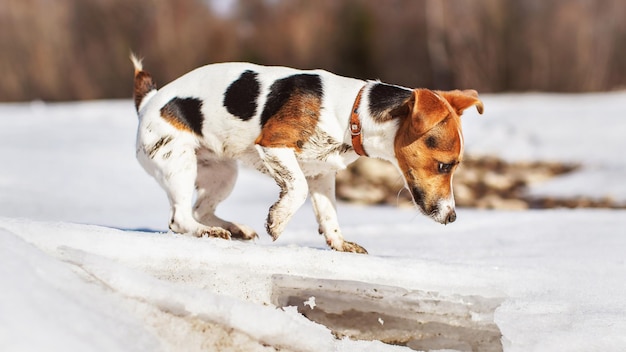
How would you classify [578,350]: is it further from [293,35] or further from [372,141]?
[293,35]

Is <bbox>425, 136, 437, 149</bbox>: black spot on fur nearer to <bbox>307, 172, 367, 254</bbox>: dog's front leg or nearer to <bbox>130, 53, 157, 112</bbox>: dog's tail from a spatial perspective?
<bbox>307, 172, 367, 254</bbox>: dog's front leg

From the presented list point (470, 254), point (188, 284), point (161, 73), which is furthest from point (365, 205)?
point (161, 73)

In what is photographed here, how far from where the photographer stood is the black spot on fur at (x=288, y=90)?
12.8ft

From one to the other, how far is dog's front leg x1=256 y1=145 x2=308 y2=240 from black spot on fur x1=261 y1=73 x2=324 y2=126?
0.22m

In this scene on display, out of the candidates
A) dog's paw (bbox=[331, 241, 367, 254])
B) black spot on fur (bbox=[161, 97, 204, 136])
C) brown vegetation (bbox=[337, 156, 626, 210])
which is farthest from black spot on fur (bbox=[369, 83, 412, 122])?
brown vegetation (bbox=[337, 156, 626, 210])

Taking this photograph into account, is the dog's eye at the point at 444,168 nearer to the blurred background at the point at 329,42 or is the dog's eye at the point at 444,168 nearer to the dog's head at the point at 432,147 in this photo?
the dog's head at the point at 432,147

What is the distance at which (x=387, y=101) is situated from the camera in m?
3.84

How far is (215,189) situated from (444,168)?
4.78 ft

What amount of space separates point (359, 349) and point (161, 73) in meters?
20.7

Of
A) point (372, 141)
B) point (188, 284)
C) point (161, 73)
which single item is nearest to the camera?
point (188, 284)

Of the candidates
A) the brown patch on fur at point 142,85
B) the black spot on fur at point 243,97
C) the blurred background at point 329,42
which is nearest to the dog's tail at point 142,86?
the brown patch on fur at point 142,85

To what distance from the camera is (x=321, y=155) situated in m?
3.89

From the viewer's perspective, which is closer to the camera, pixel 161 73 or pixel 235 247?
pixel 235 247

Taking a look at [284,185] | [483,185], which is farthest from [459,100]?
[483,185]
